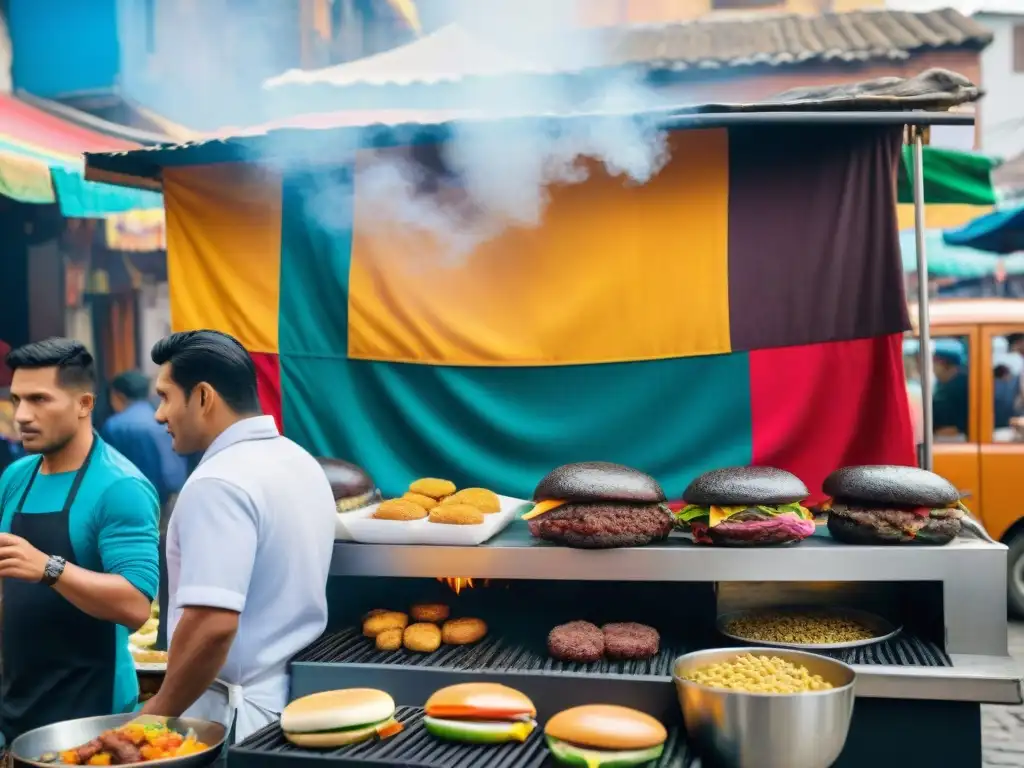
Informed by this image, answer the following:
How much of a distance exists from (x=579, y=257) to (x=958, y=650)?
6.74 feet

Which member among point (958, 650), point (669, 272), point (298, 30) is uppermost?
point (298, 30)

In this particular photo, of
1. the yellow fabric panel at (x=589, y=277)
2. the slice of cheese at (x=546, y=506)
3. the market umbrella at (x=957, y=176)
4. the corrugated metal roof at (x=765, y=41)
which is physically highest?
the corrugated metal roof at (x=765, y=41)

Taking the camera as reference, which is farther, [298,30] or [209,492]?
[298,30]

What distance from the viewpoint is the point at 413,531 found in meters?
3.16

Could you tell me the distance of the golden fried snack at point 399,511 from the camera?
3266 mm

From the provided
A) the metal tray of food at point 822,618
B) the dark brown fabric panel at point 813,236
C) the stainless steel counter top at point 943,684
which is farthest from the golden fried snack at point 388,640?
the dark brown fabric panel at point 813,236

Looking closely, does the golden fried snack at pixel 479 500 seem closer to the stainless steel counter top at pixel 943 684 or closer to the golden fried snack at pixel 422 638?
the golden fried snack at pixel 422 638

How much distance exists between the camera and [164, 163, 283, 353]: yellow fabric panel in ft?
13.7

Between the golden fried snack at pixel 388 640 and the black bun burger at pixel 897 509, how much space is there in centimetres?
154

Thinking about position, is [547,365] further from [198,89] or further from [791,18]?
[791,18]

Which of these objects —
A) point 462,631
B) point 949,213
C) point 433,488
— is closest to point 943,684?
point 462,631

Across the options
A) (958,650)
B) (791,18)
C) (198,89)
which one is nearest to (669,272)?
(958,650)

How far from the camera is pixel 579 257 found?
393cm

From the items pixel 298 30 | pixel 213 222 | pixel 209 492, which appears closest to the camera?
pixel 209 492
